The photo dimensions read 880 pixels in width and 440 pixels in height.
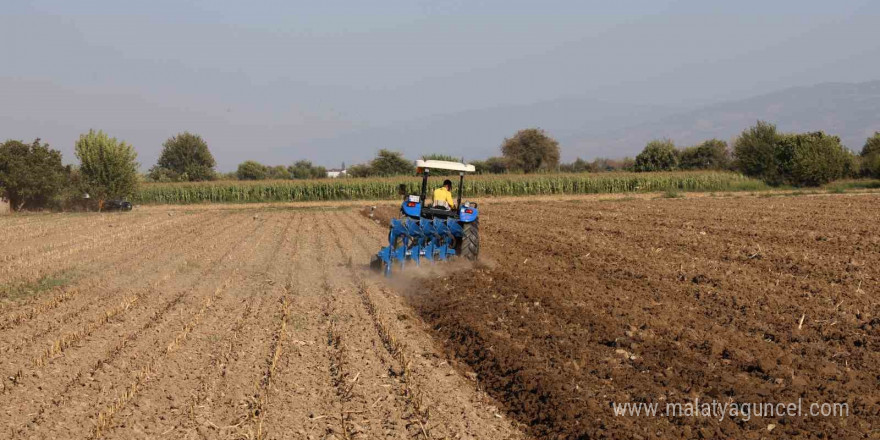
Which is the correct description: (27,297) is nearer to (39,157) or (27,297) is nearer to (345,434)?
(345,434)

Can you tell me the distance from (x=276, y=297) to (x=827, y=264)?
898cm

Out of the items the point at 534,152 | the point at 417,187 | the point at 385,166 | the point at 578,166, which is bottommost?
the point at 417,187

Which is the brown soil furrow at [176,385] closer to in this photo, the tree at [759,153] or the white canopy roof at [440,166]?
the white canopy roof at [440,166]

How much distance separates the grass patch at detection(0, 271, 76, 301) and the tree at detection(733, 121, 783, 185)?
48.6 m

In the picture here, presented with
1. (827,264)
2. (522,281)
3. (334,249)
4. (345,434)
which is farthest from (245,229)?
(345,434)

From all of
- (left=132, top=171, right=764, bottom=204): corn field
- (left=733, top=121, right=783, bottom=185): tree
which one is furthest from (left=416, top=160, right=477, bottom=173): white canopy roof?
(left=733, top=121, right=783, bottom=185): tree

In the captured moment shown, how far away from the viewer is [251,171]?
8306 centimetres

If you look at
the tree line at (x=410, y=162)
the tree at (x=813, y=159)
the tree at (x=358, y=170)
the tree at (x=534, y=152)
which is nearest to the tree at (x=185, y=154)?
the tree line at (x=410, y=162)

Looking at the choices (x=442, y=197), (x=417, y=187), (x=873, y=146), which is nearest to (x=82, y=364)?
(x=442, y=197)

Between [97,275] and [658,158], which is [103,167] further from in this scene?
[658,158]

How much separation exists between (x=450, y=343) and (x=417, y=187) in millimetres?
41733

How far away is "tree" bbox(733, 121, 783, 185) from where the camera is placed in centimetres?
5076

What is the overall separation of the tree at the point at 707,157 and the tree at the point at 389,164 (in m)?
24.7

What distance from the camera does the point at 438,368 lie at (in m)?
6.90
